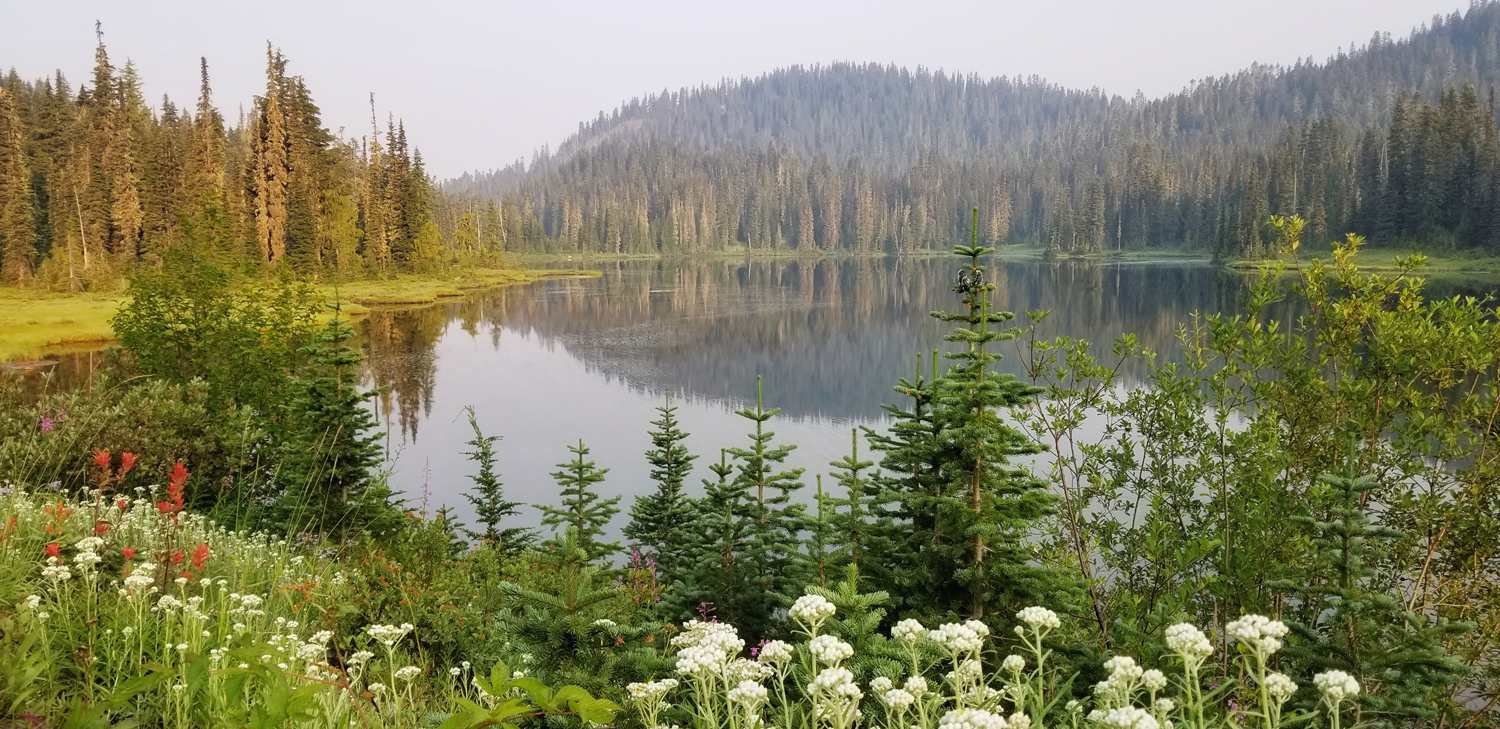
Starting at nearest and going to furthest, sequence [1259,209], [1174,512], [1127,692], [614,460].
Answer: [1127,692] → [1174,512] → [614,460] → [1259,209]

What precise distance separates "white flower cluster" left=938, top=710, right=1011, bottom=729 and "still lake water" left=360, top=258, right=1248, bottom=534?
11.1 meters

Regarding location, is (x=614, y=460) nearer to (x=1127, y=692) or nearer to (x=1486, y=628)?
(x=1486, y=628)

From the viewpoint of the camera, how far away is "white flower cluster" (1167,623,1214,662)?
2062 mm

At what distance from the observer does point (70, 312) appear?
38156 millimetres

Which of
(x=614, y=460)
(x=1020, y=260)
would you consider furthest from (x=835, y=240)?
(x=614, y=460)

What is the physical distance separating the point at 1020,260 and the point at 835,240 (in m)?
54.4

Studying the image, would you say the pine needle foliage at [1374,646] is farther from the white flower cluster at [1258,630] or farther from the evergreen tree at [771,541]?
the evergreen tree at [771,541]

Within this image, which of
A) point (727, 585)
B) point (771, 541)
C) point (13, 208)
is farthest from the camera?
point (13, 208)

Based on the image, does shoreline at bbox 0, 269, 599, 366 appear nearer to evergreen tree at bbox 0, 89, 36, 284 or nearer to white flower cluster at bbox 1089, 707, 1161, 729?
evergreen tree at bbox 0, 89, 36, 284

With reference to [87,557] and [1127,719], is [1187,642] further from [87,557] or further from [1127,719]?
[87,557]

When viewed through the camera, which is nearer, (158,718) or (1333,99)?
(158,718)

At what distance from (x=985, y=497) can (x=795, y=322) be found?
45150 millimetres

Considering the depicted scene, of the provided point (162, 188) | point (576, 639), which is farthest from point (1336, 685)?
point (162, 188)

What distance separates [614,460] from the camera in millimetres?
21328
